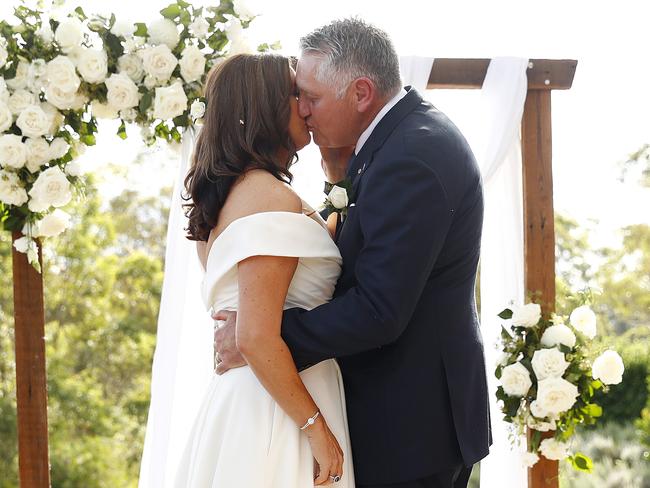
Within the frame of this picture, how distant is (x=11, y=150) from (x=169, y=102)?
68 centimetres

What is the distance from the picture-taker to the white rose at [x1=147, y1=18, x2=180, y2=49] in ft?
12.1

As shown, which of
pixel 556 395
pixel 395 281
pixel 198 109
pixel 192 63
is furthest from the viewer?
pixel 556 395

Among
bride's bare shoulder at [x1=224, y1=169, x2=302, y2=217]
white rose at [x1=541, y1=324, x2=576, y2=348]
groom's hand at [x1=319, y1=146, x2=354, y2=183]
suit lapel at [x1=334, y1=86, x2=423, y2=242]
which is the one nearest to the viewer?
bride's bare shoulder at [x1=224, y1=169, x2=302, y2=217]

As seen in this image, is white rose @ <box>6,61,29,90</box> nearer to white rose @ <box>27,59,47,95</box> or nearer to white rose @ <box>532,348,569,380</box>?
white rose @ <box>27,59,47,95</box>

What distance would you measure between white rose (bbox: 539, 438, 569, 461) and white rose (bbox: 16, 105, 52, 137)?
8.47 feet

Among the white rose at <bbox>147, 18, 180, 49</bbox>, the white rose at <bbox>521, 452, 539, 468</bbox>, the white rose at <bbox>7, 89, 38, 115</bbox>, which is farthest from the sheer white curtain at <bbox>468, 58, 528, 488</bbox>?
the white rose at <bbox>7, 89, 38, 115</bbox>

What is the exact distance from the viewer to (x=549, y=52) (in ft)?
30.3

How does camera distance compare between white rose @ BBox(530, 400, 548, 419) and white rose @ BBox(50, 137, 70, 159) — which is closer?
white rose @ BBox(50, 137, 70, 159)

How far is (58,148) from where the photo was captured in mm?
3678

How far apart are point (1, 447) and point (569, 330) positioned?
683cm

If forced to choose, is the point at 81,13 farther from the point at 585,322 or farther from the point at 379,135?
the point at 585,322

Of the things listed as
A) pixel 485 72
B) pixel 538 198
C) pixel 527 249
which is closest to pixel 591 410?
pixel 527 249

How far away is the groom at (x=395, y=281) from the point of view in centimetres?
236

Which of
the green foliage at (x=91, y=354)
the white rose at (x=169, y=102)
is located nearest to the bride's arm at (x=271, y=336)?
the white rose at (x=169, y=102)
